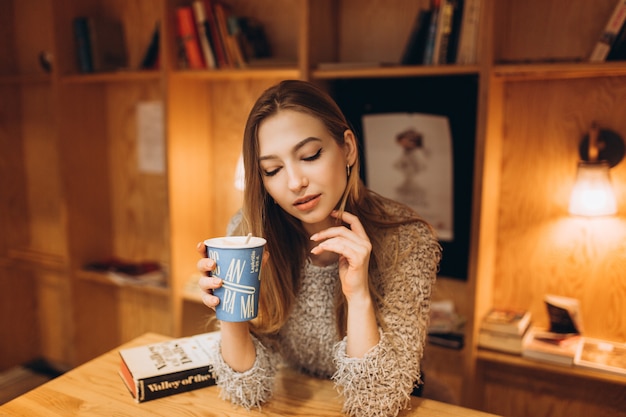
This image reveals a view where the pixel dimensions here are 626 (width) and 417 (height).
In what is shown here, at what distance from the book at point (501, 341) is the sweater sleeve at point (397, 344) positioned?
97cm

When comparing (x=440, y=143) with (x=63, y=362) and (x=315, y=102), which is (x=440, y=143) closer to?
(x=315, y=102)

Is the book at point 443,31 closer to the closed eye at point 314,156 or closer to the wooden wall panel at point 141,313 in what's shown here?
the closed eye at point 314,156

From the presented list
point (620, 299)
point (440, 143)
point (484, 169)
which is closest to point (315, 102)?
point (484, 169)

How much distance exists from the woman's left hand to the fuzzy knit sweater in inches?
4.6

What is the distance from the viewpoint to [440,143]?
91.9 inches

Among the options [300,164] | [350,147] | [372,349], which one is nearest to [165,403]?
[372,349]

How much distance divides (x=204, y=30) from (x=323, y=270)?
1.60 meters

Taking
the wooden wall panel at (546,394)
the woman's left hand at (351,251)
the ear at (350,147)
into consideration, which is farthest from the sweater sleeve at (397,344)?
the wooden wall panel at (546,394)

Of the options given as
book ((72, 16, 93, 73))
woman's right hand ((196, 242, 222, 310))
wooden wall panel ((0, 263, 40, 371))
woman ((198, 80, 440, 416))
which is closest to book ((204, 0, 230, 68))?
book ((72, 16, 93, 73))

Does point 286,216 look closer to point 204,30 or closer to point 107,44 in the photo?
point 204,30

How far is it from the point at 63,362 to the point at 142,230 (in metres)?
1.15

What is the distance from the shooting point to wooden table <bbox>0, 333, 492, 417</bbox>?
109 centimetres

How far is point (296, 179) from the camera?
113 cm

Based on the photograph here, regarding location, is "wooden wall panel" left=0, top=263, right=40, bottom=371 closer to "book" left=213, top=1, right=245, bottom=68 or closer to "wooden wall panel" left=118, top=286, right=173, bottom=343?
"wooden wall panel" left=118, top=286, right=173, bottom=343
